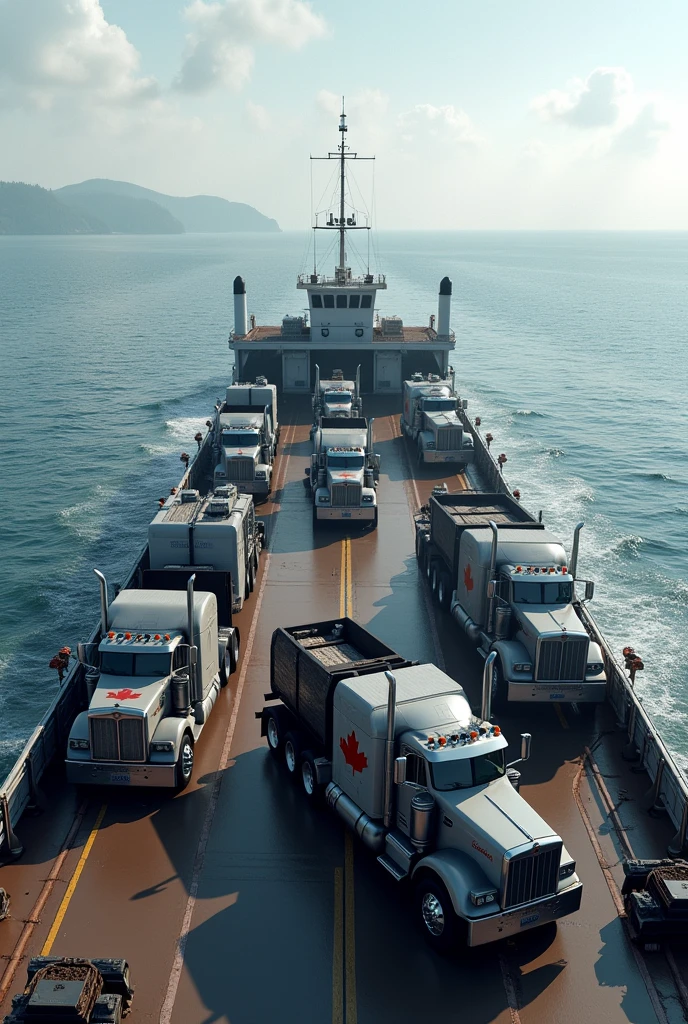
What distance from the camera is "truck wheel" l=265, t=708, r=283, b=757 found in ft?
54.6

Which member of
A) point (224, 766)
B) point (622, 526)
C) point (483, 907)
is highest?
point (483, 907)

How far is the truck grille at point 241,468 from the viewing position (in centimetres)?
→ 3249

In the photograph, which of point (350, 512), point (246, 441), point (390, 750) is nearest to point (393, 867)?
point (390, 750)

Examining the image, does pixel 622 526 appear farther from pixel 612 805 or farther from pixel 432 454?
pixel 612 805

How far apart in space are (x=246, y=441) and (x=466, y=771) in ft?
74.9

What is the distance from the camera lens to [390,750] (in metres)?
12.9

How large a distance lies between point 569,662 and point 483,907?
732 centimetres

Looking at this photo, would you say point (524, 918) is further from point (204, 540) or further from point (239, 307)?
point (239, 307)

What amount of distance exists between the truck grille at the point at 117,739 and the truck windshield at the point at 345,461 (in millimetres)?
17427

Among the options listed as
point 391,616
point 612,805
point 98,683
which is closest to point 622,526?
point 391,616

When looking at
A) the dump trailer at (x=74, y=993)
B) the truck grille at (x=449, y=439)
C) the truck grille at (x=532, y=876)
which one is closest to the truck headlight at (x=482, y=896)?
the truck grille at (x=532, y=876)

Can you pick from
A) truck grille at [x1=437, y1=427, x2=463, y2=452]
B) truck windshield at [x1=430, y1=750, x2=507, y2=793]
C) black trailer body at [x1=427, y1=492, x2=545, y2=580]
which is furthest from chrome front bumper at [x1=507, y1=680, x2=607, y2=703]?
truck grille at [x1=437, y1=427, x2=463, y2=452]

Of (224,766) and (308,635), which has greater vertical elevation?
(308,635)

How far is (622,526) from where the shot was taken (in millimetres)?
44344
